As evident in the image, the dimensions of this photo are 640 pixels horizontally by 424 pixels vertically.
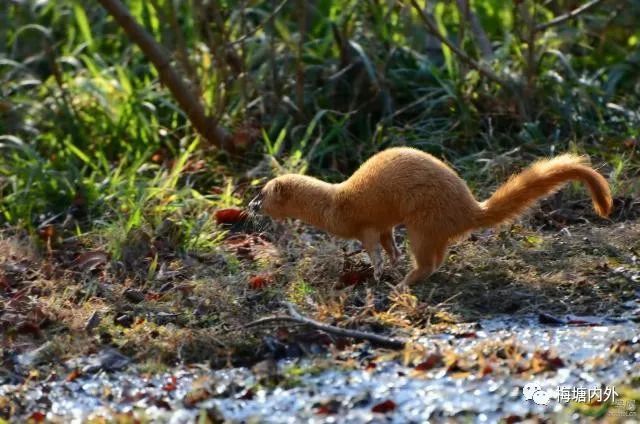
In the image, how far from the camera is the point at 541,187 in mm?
5043

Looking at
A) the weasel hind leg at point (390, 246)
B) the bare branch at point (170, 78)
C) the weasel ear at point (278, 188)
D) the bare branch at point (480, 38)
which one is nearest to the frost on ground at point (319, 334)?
the weasel hind leg at point (390, 246)

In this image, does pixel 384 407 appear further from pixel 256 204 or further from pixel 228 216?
pixel 228 216

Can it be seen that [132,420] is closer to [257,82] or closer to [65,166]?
[65,166]

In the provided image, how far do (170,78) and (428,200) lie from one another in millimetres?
2464

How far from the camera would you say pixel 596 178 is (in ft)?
16.1

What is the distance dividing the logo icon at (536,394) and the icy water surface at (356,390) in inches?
0.6

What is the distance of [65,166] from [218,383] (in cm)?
304

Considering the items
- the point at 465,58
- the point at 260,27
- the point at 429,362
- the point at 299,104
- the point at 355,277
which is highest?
the point at 260,27

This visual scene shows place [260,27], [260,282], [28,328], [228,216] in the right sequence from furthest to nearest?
[260,27] → [228,216] → [260,282] → [28,328]

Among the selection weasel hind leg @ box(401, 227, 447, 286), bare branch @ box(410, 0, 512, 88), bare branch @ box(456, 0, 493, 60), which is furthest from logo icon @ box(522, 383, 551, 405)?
bare branch @ box(456, 0, 493, 60)

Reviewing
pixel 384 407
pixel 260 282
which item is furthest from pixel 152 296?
pixel 384 407

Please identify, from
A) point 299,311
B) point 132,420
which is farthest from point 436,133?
point 132,420

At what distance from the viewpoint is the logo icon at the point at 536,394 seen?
384 centimetres

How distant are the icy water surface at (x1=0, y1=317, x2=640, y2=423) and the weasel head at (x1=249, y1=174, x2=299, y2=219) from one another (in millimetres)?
1320
